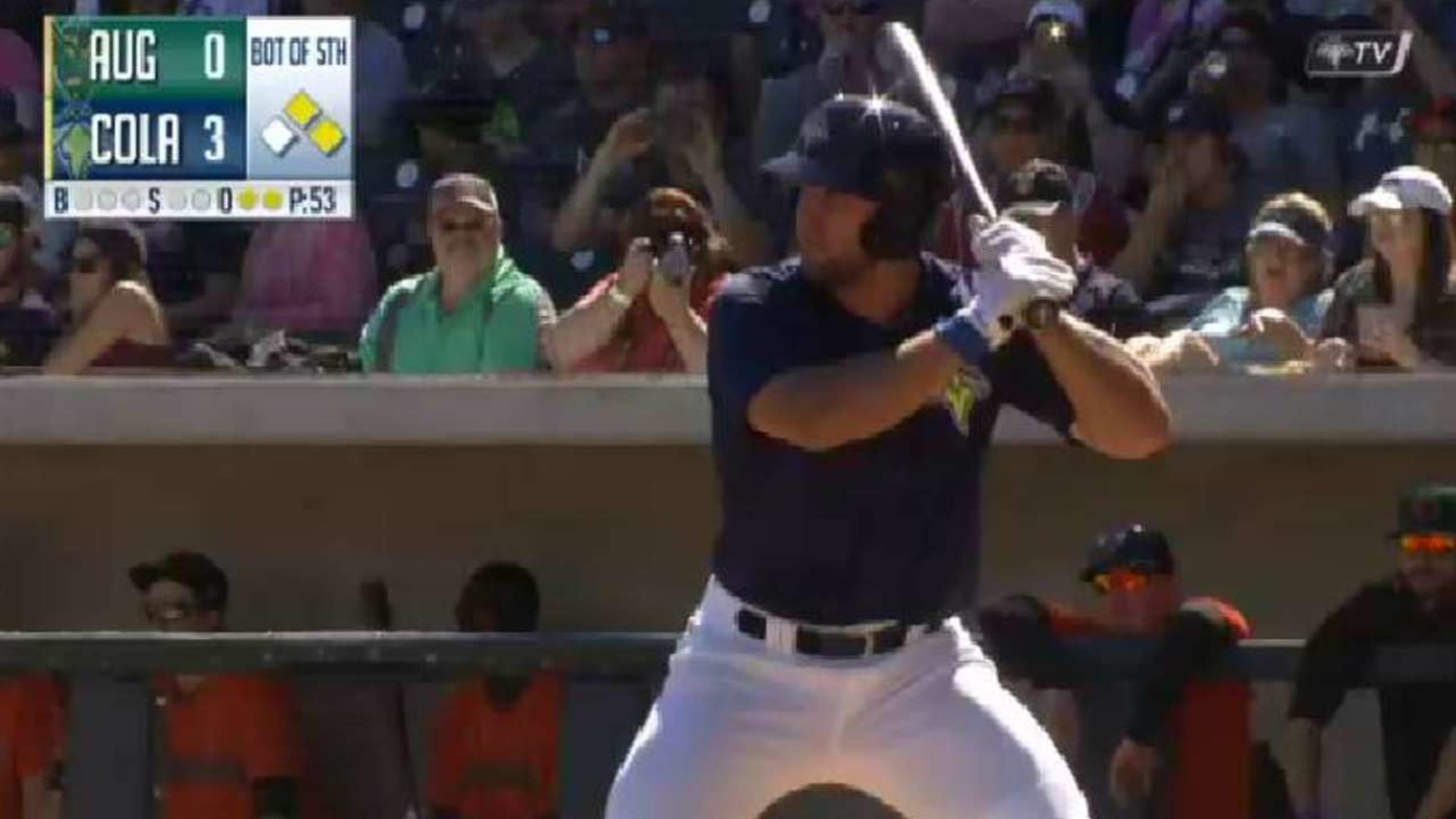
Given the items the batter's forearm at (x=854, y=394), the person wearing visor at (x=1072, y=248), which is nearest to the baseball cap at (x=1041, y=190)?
the person wearing visor at (x=1072, y=248)

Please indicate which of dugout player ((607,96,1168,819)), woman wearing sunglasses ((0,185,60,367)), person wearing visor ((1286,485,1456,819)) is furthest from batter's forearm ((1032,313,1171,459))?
woman wearing sunglasses ((0,185,60,367))

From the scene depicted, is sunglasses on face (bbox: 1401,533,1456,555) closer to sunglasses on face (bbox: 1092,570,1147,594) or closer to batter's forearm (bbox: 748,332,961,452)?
sunglasses on face (bbox: 1092,570,1147,594)

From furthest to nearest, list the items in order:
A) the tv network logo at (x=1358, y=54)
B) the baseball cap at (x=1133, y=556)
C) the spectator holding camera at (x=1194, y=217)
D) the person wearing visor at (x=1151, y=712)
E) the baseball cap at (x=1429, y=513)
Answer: the tv network logo at (x=1358, y=54) → the spectator holding camera at (x=1194, y=217) → the baseball cap at (x=1133, y=556) → the baseball cap at (x=1429, y=513) → the person wearing visor at (x=1151, y=712)

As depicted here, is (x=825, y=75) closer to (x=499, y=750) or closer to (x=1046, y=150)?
(x=1046, y=150)

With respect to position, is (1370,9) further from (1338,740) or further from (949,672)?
(949,672)

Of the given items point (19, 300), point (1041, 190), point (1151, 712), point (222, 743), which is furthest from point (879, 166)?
point (19, 300)

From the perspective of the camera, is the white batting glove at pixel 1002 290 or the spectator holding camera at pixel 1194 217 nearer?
the white batting glove at pixel 1002 290

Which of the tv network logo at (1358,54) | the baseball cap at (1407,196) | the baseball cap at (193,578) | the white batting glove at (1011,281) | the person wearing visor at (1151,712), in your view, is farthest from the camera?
the tv network logo at (1358,54)

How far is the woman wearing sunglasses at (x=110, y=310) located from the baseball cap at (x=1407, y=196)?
2.95 m

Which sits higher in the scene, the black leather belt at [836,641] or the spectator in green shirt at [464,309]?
the spectator in green shirt at [464,309]

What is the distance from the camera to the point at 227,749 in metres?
5.66

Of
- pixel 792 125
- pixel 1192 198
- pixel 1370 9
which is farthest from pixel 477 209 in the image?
pixel 1370 9

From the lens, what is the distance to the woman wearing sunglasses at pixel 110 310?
7.60 metres

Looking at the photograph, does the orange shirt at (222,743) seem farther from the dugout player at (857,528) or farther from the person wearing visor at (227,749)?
the dugout player at (857,528)
